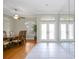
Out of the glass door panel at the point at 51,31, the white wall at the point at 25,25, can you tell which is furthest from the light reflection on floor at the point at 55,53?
the white wall at the point at 25,25

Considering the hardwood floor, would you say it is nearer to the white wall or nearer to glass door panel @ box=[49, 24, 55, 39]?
glass door panel @ box=[49, 24, 55, 39]

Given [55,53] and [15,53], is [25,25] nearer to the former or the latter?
[15,53]

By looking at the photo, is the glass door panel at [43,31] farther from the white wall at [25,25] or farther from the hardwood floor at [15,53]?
the hardwood floor at [15,53]

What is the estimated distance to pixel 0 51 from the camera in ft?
4.86

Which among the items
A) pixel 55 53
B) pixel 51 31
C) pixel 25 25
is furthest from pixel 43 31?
pixel 55 53

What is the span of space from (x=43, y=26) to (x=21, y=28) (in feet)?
9.09

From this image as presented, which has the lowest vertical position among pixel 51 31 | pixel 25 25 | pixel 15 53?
pixel 15 53

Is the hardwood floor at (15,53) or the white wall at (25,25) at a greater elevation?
the white wall at (25,25)

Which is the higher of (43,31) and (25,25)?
(25,25)

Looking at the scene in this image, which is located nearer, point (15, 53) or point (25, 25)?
point (15, 53)

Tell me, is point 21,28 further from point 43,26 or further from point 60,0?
point 60,0

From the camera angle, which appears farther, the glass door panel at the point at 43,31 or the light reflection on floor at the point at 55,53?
the glass door panel at the point at 43,31
